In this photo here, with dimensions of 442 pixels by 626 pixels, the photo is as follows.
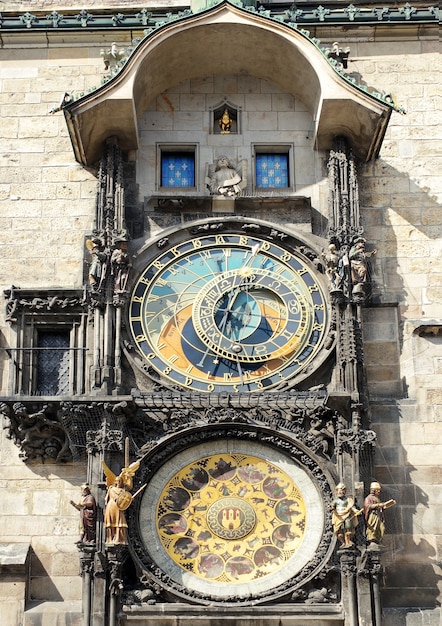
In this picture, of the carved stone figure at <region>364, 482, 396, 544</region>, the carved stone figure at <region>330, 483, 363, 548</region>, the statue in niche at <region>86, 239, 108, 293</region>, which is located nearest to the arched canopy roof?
the statue in niche at <region>86, 239, 108, 293</region>

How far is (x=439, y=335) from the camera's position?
1356 cm

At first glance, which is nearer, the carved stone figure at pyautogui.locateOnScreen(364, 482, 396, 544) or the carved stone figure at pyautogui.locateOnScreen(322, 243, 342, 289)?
the carved stone figure at pyautogui.locateOnScreen(364, 482, 396, 544)

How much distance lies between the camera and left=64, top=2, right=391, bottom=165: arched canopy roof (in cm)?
1383

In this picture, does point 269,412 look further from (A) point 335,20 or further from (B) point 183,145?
(A) point 335,20

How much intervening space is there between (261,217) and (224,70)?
5.90ft

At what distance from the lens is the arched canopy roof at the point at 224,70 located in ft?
45.4

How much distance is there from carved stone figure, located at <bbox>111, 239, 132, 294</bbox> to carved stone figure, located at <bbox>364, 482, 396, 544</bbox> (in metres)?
3.08

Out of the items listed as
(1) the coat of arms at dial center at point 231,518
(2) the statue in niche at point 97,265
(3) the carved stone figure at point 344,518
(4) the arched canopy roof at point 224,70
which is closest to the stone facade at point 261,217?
(4) the arched canopy roof at point 224,70

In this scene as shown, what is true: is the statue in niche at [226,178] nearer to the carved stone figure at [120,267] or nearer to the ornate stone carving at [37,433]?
the carved stone figure at [120,267]

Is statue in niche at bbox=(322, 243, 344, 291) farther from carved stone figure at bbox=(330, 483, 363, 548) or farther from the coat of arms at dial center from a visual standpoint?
the coat of arms at dial center

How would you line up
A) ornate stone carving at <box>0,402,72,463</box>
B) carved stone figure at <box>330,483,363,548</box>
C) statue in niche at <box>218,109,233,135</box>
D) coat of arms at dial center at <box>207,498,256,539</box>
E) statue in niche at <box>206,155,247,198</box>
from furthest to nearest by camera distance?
1. statue in niche at <box>218,109,233,135</box>
2. statue in niche at <box>206,155,247,198</box>
3. ornate stone carving at <box>0,402,72,463</box>
4. coat of arms at dial center at <box>207,498,256,539</box>
5. carved stone figure at <box>330,483,363,548</box>

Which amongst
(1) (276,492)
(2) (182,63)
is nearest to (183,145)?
(2) (182,63)

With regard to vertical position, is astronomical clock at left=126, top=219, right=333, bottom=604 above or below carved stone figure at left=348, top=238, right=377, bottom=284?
below

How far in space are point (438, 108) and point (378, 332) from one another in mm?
2691
